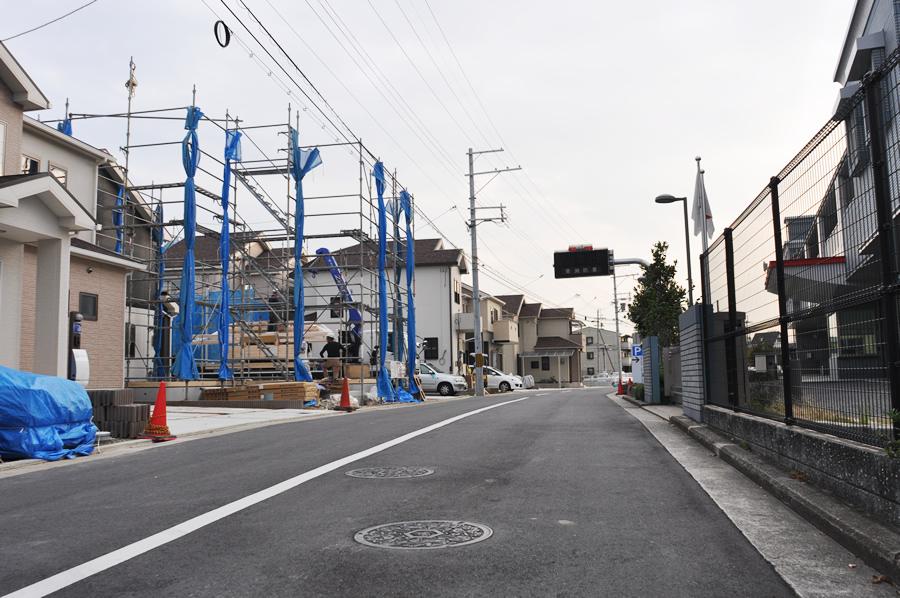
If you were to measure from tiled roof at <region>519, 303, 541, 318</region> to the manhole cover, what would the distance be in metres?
60.9

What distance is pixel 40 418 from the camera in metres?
9.55

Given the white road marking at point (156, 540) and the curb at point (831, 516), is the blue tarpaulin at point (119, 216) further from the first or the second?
the curb at point (831, 516)

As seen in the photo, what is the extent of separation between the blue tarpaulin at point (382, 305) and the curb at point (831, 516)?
62.9 ft

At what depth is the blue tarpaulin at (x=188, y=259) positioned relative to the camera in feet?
73.4

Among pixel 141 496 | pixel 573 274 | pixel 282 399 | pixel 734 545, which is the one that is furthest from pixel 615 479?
pixel 573 274

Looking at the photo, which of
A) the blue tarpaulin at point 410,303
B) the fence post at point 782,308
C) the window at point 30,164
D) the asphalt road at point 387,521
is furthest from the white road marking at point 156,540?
the blue tarpaulin at point 410,303

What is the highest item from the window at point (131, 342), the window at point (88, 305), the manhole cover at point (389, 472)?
the window at point (88, 305)

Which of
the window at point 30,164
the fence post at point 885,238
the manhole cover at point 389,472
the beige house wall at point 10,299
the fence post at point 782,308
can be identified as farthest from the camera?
the window at point 30,164

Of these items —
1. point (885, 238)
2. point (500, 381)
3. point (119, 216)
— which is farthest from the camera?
point (500, 381)

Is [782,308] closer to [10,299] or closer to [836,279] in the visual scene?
[836,279]

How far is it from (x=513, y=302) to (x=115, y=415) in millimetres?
57417

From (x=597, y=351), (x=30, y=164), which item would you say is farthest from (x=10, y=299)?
(x=597, y=351)

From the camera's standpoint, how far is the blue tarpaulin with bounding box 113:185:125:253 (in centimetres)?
2472

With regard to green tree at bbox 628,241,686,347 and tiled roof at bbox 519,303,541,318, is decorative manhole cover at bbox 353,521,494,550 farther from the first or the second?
tiled roof at bbox 519,303,541,318
